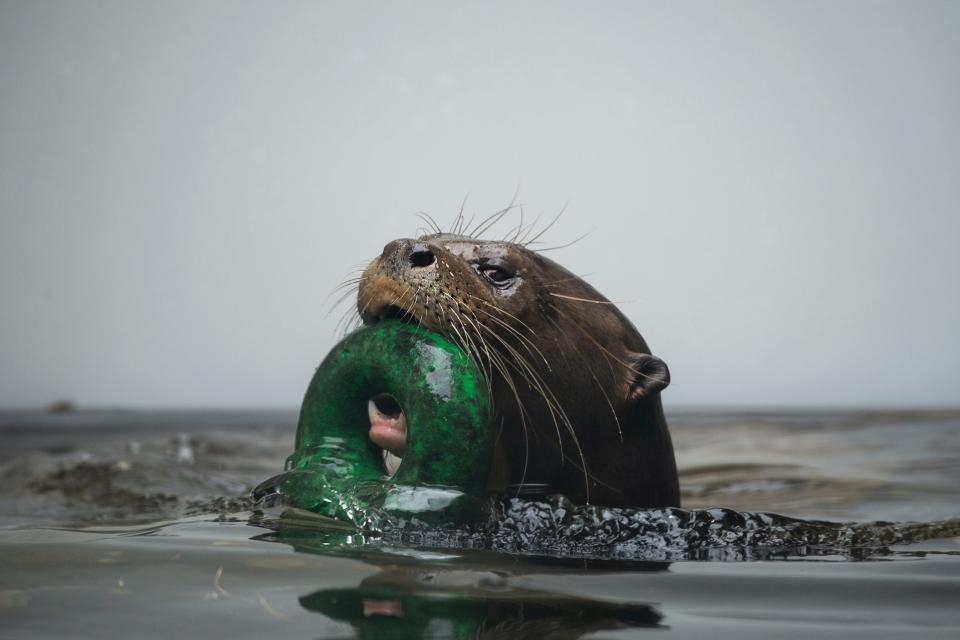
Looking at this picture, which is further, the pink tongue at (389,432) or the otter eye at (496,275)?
the otter eye at (496,275)

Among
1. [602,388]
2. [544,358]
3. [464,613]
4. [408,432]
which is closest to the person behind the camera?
[464,613]

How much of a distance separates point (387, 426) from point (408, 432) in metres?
0.21

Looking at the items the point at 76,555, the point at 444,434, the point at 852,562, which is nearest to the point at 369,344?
the point at 444,434

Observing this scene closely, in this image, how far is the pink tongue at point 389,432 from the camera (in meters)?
3.01

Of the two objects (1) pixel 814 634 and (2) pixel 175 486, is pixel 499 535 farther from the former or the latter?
(2) pixel 175 486

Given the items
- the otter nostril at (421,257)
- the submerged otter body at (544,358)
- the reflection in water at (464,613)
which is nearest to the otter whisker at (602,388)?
the submerged otter body at (544,358)

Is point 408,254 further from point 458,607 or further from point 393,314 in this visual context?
point 458,607

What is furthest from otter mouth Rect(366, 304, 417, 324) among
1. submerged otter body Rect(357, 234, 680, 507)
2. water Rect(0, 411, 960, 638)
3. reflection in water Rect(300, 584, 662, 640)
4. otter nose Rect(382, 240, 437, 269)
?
reflection in water Rect(300, 584, 662, 640)

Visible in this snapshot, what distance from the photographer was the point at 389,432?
3014 mm

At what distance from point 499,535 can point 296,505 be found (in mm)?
585

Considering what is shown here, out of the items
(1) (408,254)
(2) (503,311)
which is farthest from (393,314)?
(2) (503,311)

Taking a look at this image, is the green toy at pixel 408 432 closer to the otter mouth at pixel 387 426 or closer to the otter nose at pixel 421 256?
the otter mouth at pixel 387 426

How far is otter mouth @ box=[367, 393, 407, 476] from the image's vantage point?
3012 millimetres

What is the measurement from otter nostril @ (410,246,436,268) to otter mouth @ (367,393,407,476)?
1.29 feet
